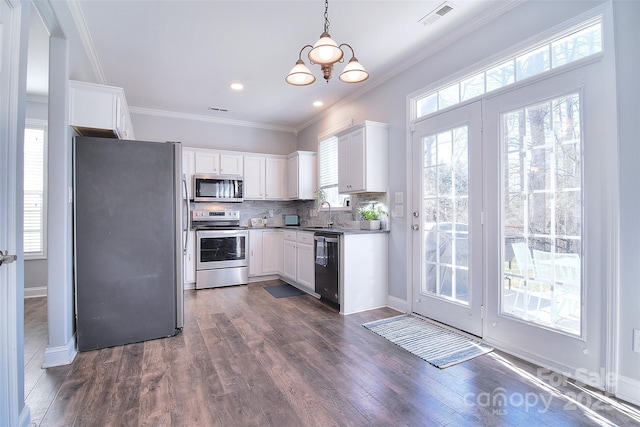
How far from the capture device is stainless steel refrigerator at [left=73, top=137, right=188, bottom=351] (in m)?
2.72

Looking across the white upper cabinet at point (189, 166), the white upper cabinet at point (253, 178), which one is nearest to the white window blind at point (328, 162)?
the white upper cabinet at point (253, 178)

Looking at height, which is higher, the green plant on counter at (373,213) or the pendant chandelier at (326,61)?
the pendant chandelier at (326,61)

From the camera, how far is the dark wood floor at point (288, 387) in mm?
1803

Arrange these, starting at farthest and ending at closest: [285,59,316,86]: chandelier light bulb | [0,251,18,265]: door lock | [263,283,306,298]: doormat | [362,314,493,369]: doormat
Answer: [263,283,306,298]: doormat
[362,314,493,369]: doormat
[285,59,316,86]: chandelier light bulb
[0,251,18,265]: door lock

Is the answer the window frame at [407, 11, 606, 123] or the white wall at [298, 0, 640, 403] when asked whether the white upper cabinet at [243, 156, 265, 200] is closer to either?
the white wall at [298, 0, 640, 403]

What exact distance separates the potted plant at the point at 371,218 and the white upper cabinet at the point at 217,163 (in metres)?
2.57

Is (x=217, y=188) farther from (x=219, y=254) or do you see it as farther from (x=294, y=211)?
(x=294, y=211)

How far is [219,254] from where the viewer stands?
200 inches

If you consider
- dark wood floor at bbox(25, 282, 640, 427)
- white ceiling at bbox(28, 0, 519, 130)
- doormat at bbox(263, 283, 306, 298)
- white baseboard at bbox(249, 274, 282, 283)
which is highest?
white ceiling at bbox(28, 0, 519, 130)

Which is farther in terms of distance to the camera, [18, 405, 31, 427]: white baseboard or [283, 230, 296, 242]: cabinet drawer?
[283, 230, 296, 242]: cabinet drawer

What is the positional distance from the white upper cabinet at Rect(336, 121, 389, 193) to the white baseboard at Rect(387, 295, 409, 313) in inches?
51.7

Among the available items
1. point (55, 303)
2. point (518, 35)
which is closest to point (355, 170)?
point (518, 35)

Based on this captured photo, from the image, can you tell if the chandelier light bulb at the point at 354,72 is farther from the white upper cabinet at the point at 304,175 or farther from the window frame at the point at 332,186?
the white upper cabinet at the point at 304,175

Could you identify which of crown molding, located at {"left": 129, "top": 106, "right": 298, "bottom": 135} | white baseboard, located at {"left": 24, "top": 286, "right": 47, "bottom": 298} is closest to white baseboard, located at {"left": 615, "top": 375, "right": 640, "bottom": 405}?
crown molding, located at {"left": 129, "top": 106, "right": 298, "bottom": 135}
